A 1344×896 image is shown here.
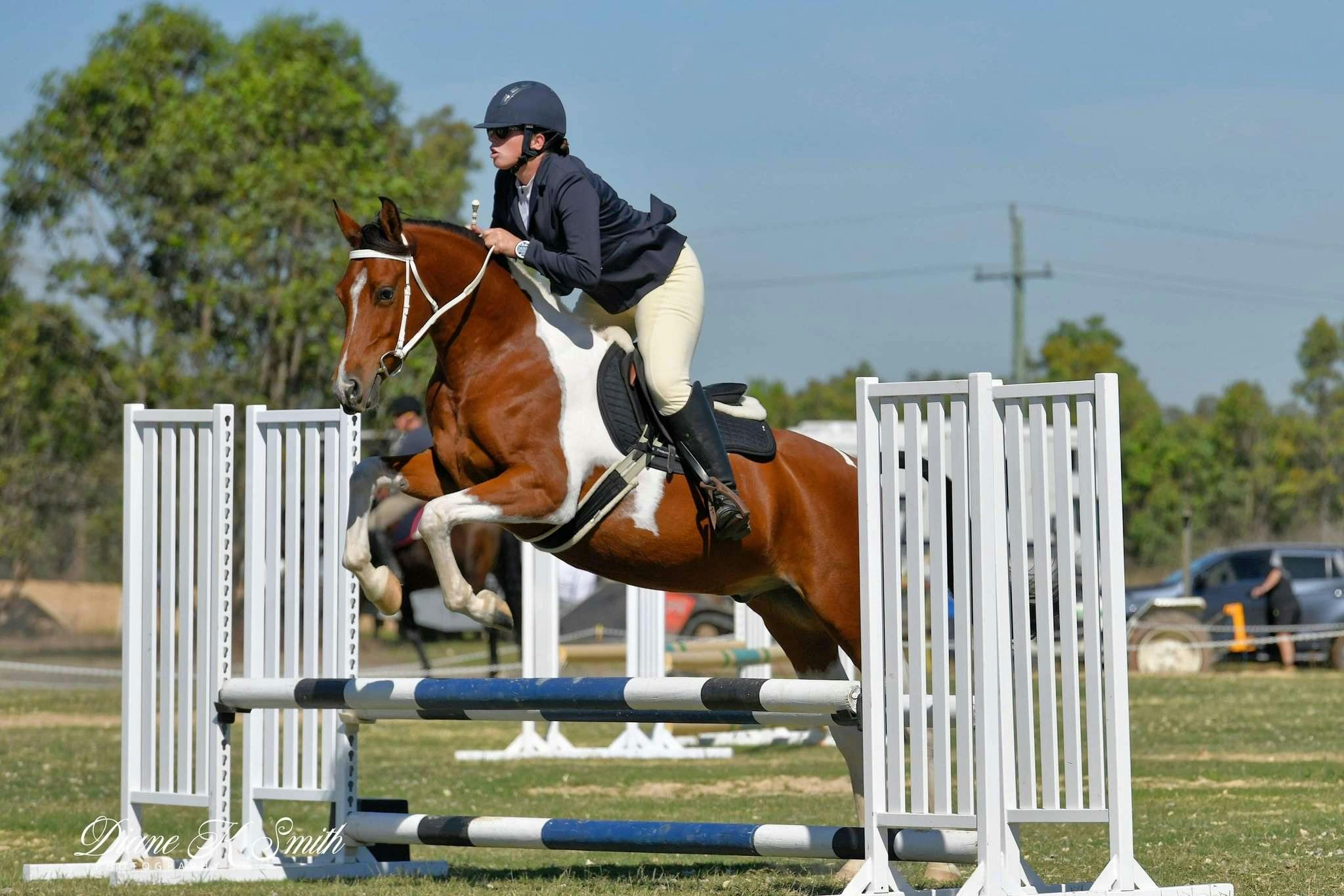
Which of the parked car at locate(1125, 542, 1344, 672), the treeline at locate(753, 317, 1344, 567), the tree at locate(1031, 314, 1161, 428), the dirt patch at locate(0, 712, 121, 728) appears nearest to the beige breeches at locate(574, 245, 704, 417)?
the dirt patch at locate(0, 712, 121, 728)

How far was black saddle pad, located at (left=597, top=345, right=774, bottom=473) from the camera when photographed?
18.5 feet

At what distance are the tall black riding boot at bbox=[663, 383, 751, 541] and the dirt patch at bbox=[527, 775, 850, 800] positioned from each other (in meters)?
3.78

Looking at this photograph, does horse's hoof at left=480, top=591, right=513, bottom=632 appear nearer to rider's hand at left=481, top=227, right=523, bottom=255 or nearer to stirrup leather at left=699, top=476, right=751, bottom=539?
stirrup leather at left=699, top=476, right=751, bottom=539

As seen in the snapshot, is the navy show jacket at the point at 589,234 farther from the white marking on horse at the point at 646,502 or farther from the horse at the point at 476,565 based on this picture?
the horse at the point at 476,565

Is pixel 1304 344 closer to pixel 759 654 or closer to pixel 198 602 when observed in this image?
pixel 759 654

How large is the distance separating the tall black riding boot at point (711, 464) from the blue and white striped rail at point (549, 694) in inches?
23.5

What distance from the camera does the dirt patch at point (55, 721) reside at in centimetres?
1439

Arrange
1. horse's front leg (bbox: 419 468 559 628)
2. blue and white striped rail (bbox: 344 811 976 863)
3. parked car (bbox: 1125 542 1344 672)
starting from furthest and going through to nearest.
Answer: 1. parked car (bbox: 1125 542 1344 672)
2. horse's front leg (bbox: 419 468 559 628)
3. blue and white striped rail (bbox: 344 811 976 863)

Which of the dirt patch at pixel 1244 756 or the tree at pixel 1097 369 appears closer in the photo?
the dirt patch at pixel 1244 756

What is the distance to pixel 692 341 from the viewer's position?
19.0 ft

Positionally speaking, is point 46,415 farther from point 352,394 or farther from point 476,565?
point 352,394

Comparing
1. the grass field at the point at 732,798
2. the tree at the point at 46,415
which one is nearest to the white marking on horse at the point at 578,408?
the grass field at the point at 732,798

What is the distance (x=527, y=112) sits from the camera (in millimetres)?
5500

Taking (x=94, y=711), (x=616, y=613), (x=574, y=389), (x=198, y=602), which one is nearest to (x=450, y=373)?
(x=574, y=389)
